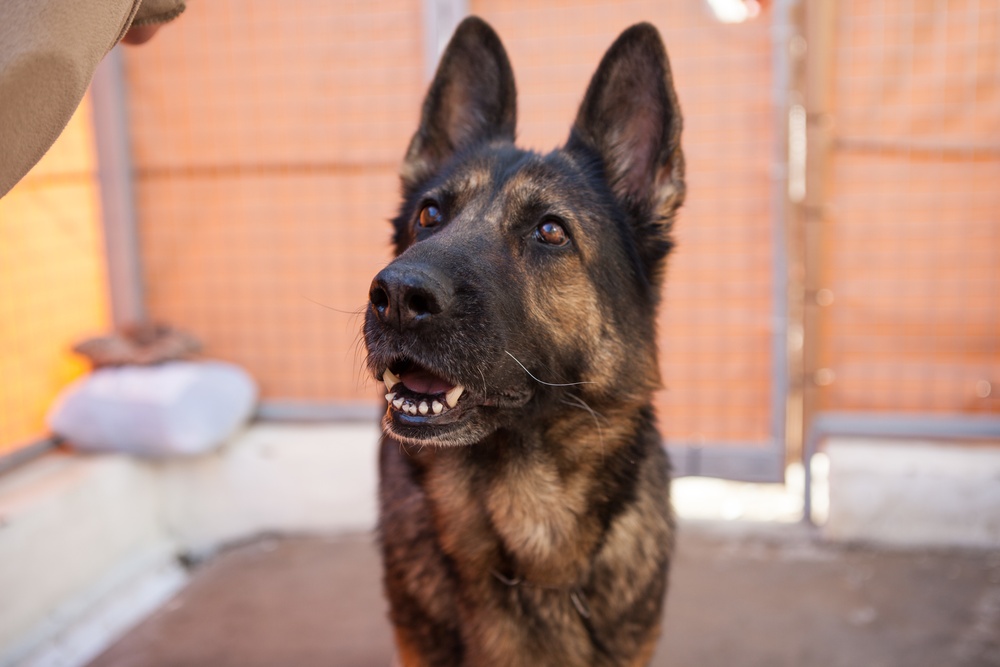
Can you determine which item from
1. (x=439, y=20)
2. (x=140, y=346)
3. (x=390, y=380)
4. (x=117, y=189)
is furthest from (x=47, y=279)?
(x=390, y=380)

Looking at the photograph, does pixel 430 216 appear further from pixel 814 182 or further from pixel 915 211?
pixel 915 211

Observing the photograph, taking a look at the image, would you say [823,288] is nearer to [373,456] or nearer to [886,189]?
[886,189]

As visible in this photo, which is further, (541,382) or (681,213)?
(681,213)

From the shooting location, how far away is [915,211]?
12.0 feet

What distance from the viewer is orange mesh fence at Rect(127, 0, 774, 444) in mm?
3787

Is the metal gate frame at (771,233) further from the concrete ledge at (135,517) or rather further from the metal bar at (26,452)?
the metal bar at (26,452)

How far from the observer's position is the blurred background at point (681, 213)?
3.60m

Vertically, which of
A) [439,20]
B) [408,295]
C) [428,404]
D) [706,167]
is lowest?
[428,404]

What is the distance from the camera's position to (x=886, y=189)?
369cm

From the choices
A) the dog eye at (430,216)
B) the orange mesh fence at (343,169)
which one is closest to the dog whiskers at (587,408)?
the dog eye at (430,216)

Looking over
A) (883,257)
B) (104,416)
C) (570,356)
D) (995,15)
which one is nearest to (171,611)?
(104,416)

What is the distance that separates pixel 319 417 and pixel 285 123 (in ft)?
5.17

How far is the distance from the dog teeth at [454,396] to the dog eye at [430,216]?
1.87 ft

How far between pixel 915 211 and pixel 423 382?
A: 9.72 ft
